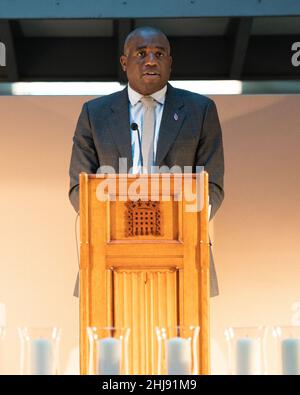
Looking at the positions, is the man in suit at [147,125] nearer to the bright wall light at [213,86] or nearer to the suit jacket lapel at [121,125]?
the suit jacket lapel at [121,125]

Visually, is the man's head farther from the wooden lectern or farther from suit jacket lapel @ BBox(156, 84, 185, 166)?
the wooden lectern

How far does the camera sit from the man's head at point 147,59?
12.0 feet

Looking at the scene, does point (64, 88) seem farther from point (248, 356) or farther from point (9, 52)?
point (248, 356)

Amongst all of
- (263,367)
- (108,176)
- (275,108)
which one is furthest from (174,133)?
(263,367)

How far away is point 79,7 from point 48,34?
1.35 ft

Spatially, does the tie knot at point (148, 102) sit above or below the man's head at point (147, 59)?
below

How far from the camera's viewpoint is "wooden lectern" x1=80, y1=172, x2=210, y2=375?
267 cm

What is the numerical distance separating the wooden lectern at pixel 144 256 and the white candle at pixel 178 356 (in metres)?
0.44

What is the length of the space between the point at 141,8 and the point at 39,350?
8.86 feet

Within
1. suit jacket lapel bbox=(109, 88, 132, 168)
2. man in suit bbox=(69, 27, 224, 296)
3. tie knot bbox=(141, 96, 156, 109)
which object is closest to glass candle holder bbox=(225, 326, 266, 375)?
man in suit bbox=(69, 27, 224, 296)

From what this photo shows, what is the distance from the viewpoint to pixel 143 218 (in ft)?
9.03

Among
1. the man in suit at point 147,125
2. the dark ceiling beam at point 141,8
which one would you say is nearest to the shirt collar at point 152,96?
the man in suit at point 147,125
